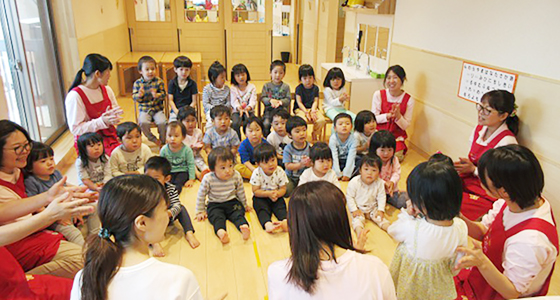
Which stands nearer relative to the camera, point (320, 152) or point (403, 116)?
point (320, 152)

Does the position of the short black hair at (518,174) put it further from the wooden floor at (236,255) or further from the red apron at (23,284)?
the red apron at (23,284)

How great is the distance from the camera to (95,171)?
8.99 ft

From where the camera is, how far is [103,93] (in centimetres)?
318

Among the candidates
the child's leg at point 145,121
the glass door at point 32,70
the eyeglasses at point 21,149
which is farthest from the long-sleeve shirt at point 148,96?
the eyeglasses at point 21,149

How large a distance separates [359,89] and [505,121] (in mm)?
1820

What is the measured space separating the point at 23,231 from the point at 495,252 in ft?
5.83

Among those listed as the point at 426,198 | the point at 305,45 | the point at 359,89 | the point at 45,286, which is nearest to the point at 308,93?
the point at 359,89

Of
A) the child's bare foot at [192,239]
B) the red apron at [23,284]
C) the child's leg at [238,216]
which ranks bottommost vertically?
the child's bare foot at [192,239]

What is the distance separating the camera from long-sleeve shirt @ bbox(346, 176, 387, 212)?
8.90ft

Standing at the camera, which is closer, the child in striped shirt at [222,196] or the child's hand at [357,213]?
the child in striped shirt at [222,196]

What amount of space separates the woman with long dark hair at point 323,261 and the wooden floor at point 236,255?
970 millimetres

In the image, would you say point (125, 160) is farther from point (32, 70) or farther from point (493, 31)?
point (493, 31)

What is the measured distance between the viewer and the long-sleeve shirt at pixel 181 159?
122 inches

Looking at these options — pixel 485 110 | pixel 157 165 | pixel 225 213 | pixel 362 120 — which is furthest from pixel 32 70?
pixel 485 110
